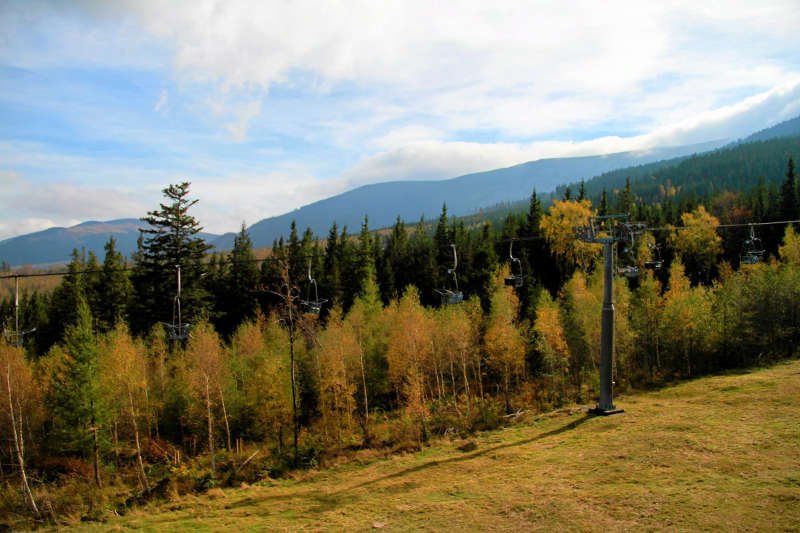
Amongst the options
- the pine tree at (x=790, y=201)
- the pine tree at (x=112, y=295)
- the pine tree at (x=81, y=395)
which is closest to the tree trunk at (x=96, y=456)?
the pine tree at (x=81, y=395)

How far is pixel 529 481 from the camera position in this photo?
18.5 meters

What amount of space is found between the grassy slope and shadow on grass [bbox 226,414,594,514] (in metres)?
0.10

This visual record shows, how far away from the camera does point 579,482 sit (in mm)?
17359

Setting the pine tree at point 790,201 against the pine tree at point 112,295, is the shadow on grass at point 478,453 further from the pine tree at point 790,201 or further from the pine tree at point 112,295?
the pine tree at point 790,201

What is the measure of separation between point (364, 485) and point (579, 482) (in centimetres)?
984

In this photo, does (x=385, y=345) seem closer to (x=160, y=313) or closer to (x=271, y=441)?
(x=271, y=441)

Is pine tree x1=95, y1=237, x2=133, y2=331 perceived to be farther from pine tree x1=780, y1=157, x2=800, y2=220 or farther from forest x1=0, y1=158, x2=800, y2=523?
pine tree x1=780, y1=157, x2=800, y2=220

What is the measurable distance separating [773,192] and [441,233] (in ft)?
204

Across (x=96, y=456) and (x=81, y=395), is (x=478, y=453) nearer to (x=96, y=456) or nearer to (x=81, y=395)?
(x=81, y=395)

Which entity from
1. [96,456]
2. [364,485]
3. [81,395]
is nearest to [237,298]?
[96,456]

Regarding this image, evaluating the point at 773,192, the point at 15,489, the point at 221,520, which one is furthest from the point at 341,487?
the point at 773,192

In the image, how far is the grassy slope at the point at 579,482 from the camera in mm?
14297

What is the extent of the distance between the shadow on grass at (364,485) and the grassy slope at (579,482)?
0.10 metres

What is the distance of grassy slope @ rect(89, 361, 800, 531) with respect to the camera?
1430 cm
